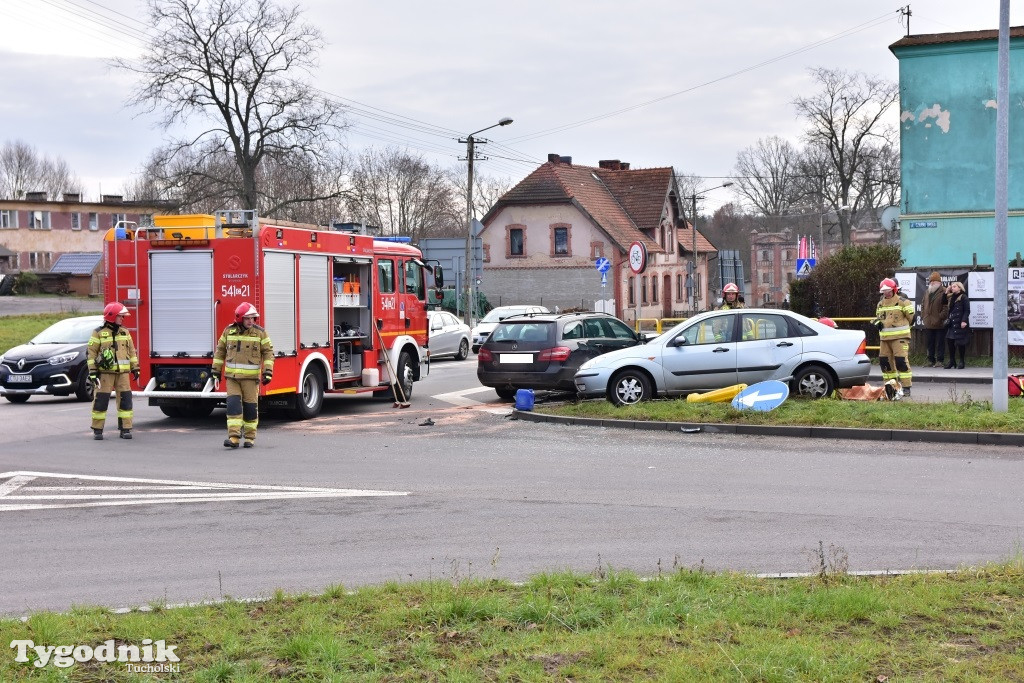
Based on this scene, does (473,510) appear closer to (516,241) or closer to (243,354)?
(243,354)

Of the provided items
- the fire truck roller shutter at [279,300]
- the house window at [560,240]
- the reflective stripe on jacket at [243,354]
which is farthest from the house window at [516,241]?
the reflective stripe on jacket at [243,354]

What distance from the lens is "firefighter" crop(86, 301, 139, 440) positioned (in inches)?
592

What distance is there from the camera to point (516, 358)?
19016mm

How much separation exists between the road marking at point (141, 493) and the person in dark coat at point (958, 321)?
17.0m

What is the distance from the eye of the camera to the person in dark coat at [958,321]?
23667 millimetres

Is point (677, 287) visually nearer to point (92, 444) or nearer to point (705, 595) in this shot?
point (92, 444)

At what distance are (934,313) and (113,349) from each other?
55.8 ft

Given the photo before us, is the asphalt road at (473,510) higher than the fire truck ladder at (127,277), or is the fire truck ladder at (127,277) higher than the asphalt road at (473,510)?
the fire truck ladder at (127,277)

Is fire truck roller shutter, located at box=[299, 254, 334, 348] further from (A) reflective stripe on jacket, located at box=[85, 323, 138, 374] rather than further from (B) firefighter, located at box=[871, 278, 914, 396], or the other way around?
(B) firefighter, located at box=[871, 278, 914, 396]

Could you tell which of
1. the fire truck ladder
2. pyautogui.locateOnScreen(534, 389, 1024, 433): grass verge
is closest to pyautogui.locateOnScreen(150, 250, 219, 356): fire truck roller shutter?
the fire truck ladder

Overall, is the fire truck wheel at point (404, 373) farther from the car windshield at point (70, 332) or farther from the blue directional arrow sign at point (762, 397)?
the blue directional arrow sign at point (762, 397)

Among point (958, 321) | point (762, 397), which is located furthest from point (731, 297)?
point (958, 321)

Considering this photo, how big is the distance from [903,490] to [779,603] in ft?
15.8

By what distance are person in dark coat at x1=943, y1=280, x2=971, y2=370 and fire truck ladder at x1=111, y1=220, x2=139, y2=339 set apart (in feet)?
53.8
